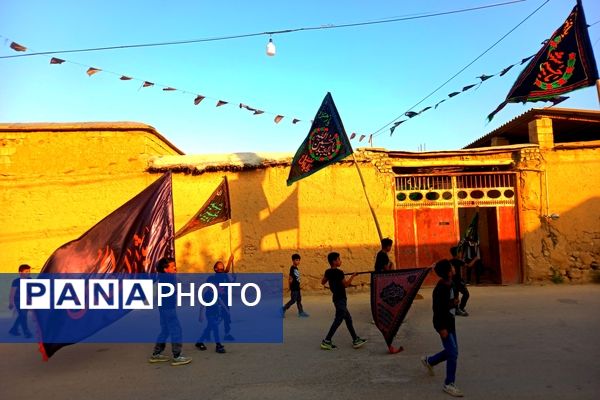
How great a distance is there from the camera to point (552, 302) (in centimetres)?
842

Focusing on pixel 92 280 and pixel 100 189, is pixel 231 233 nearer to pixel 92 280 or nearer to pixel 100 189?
pixel 100 189

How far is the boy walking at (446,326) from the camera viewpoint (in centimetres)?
430

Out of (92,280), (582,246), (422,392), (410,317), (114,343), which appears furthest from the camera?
(582,246)

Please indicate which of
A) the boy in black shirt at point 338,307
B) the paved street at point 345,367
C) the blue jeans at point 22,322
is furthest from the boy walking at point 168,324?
the blue jeans at point 22,322

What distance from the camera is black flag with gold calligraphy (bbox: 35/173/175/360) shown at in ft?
18.1

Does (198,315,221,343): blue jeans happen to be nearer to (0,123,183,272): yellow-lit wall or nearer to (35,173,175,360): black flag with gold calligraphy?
(35,173,175,360): black flag with gold calligraphy

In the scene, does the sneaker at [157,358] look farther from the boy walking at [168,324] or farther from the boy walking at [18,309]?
the boy walking at [18,309]

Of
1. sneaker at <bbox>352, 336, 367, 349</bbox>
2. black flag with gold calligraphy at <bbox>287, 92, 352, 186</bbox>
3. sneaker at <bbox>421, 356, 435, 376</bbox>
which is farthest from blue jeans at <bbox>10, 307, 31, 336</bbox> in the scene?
sneaker at <bbox>421, 356, 435, 376</bbox>

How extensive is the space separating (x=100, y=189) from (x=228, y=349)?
6531 mm

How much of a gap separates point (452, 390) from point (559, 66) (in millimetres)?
4732

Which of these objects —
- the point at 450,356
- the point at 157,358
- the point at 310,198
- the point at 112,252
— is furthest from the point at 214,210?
the point at 450,356

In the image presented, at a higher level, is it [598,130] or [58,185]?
[598,130]

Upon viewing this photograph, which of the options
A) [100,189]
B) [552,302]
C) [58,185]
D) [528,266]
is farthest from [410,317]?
[58,185]

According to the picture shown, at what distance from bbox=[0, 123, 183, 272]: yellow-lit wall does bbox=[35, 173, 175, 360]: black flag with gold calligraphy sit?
4.67 m
